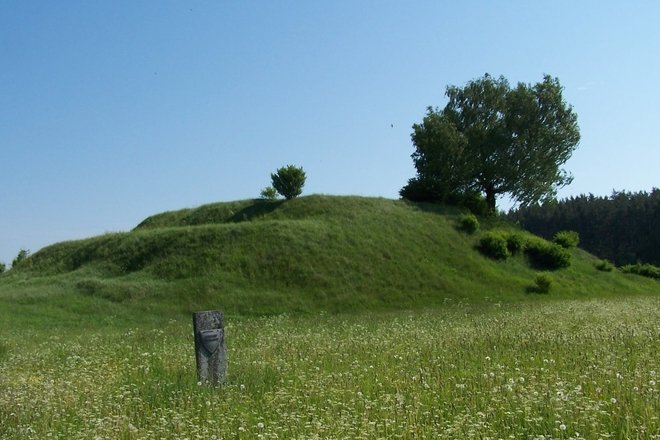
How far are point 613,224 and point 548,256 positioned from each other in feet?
242

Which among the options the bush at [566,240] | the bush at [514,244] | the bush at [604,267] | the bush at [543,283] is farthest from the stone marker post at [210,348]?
the bush at [566,240]

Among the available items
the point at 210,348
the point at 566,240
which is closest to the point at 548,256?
the point at 566,240

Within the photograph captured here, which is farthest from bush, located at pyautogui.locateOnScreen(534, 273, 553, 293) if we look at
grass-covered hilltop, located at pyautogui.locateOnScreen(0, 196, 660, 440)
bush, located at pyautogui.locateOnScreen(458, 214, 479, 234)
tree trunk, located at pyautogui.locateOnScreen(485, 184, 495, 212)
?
tree trunk, located at pyautogui.locateOnScreen(485, 184, 495, 212)

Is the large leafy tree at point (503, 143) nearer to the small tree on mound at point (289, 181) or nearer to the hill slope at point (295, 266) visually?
the hill slope at point (295, 266)

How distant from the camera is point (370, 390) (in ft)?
35.1

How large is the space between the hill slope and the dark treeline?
5961 cm

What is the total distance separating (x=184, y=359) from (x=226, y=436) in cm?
794

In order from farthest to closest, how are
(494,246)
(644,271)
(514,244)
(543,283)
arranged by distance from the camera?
(644,271), (514,244), (494,246), (543,283)

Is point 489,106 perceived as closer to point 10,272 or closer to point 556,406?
point 10,272

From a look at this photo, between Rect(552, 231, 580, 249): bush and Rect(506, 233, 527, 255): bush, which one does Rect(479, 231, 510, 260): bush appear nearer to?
Rect(506, 233, 527, 255): bush

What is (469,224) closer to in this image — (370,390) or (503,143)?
(503,143)

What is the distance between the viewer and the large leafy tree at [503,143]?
57.7 meters

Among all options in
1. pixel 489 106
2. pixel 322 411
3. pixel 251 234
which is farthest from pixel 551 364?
pixel 489 106

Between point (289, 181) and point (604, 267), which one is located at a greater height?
point (289, 181)
